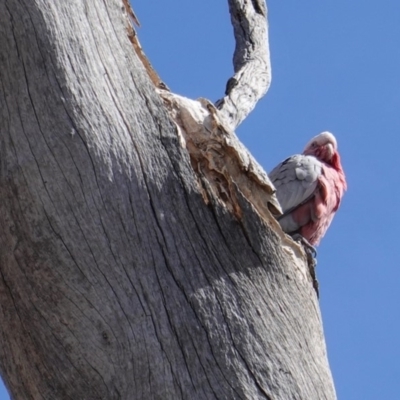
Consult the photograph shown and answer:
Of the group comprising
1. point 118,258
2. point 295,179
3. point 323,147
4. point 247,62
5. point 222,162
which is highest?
point 323,147

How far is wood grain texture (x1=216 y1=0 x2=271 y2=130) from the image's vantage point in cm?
363

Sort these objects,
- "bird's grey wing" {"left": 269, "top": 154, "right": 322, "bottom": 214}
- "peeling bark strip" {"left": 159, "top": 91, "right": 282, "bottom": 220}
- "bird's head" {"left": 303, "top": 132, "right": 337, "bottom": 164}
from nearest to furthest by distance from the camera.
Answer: "peeling bark strip" {"left": 159, "top": 91, "right": 282, "bottom": 220} < "bird's grey wing" {"left": 269, "top": 154, "right": 322, "bottom": 214} < "bird's head" {"left": 303, "top": 132, "right": 337, "bottom": 164}

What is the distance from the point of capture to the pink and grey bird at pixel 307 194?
6.95 m

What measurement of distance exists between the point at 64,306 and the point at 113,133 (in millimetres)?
497

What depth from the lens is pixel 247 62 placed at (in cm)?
377

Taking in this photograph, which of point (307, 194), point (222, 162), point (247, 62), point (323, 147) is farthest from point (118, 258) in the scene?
point (323, 147)

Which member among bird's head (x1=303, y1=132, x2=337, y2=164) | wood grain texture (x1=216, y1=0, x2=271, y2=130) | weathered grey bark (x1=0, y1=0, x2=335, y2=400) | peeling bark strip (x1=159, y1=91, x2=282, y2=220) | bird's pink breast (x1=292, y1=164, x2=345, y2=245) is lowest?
weathered grey bark (x1=0, y1=0, x2=335, y2=400)

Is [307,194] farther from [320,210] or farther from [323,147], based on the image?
[323,147]

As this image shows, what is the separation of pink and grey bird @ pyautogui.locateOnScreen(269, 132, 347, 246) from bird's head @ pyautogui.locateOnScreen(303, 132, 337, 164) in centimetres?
26

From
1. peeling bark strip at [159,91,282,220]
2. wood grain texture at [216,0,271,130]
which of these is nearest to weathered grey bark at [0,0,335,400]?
peeling bark strip at [159,91,282,220]

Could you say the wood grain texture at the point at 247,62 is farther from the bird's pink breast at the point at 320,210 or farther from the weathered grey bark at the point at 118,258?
the bird's pink breast at the point at 320,210

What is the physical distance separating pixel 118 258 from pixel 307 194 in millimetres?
4785

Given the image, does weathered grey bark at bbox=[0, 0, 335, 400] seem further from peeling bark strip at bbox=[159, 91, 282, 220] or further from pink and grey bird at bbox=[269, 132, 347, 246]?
pink and grey bird at bbox=[269, 132, 347, 246]

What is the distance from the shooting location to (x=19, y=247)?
7.78ft
